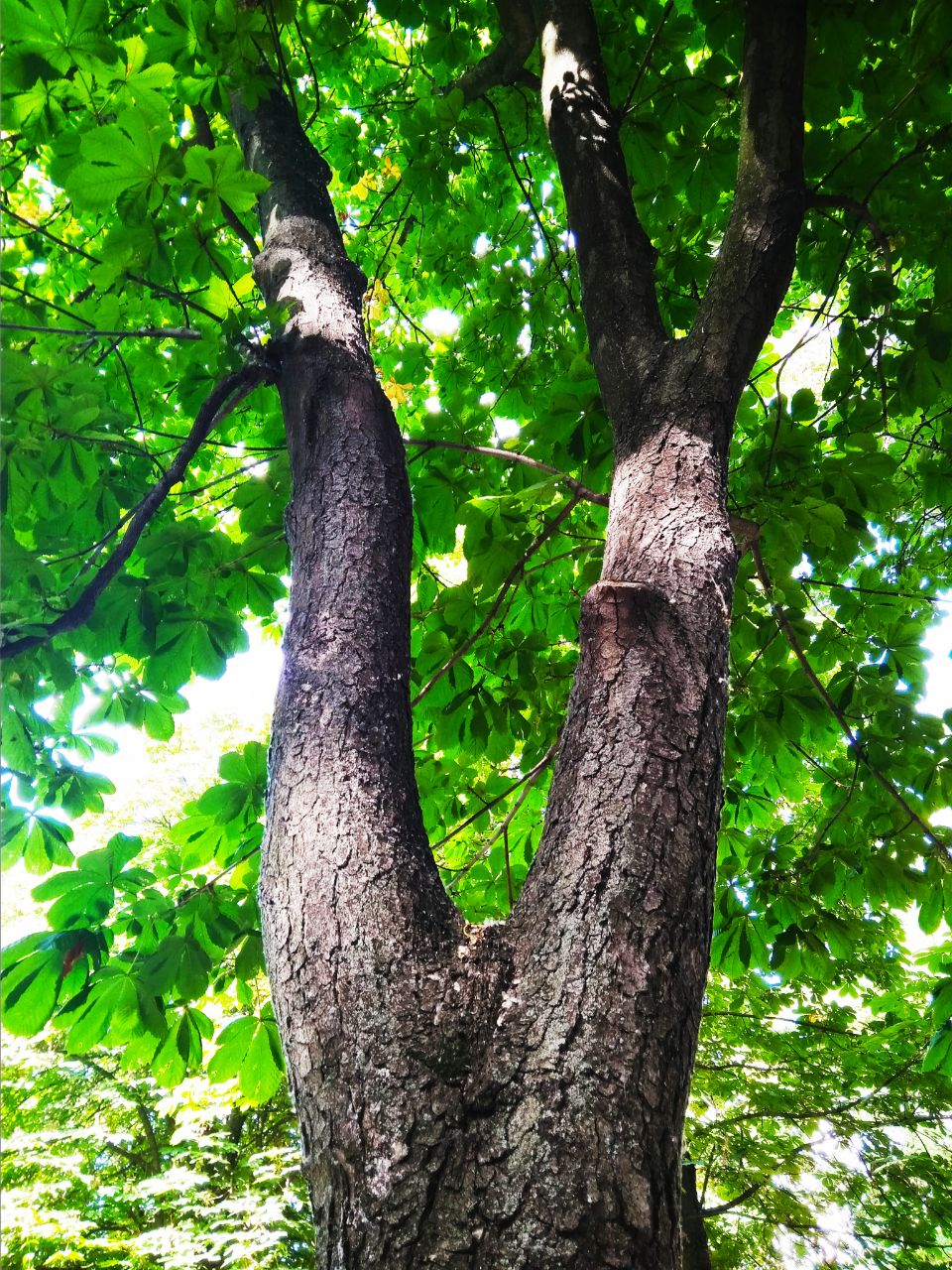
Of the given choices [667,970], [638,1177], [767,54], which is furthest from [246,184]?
[638,1177]

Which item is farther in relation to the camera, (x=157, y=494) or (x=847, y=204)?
(x=847, y=204)

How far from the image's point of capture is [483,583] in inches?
89.4

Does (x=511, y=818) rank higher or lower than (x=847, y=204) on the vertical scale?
lower

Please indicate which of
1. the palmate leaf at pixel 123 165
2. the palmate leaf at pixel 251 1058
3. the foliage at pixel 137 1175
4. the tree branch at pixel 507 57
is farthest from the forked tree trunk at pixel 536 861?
the foliage at pixel 137 1175

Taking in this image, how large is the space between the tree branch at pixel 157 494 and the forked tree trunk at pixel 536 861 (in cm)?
13

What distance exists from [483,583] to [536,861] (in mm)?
1365

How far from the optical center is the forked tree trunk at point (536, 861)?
28.6 inches

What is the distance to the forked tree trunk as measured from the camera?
0.73 meters

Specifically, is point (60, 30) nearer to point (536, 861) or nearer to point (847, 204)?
point (847, 204)

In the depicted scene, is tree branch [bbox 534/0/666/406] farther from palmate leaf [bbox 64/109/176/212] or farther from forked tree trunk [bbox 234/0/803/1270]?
palmate leaf [bbox 64/109/176/212]

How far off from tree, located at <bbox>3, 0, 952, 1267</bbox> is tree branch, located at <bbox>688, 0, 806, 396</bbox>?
0.01 m

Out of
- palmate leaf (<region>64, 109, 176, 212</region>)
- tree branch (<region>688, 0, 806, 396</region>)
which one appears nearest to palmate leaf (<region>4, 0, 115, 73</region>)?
palmate leaf (<region>64, 109, 176, 212</region>)

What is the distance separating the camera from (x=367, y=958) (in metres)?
0.87

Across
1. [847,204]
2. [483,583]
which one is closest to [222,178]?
[483,583]
